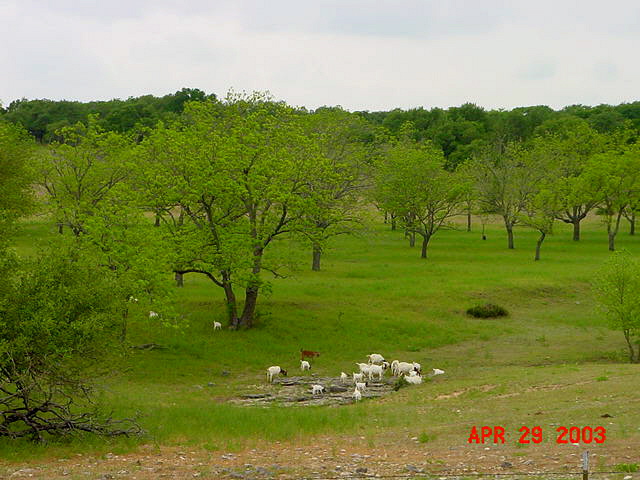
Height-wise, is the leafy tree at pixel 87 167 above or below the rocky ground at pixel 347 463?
above

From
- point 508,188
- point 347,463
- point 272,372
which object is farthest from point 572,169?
point 347,463

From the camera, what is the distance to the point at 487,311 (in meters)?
50.4

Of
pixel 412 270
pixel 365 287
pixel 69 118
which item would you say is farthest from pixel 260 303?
pixel 69 118

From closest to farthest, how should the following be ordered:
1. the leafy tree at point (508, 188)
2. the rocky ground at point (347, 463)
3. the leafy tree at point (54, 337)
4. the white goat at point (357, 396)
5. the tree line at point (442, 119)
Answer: the rocky ground at point (347, 463)
the leafy tree at point (54, 337)
the white goat at point (357, 396)
the leafy tree at point (508, 188)
the tree line at point (442, 119)

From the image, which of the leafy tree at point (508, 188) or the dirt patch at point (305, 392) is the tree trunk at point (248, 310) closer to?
the dirt patch at point (305, 392)

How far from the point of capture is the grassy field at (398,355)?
22.2 metres

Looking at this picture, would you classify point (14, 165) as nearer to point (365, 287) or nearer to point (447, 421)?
point (365, 287)

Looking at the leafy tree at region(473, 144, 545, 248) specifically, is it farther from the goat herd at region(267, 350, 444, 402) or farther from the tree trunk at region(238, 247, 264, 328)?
the goat herd at region(267, 350, 444, 402)

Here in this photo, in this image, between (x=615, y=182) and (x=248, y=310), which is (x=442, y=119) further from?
(x=248, y=310)

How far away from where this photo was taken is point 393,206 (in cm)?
7819

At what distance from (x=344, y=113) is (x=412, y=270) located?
2367cm
